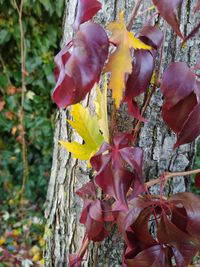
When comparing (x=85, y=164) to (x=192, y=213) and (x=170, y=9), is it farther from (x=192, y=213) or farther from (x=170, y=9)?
(x=170, y=9)

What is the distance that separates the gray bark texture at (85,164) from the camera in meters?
0.95

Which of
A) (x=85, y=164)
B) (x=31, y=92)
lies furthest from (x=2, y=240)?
(x=85, y=164)

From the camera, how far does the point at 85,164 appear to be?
1091mm

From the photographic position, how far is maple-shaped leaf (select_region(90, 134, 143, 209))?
71cm

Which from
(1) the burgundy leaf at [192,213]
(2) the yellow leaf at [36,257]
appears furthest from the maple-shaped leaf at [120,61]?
(2) the yellow leaf at [36,257]

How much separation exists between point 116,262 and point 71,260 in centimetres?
Answer: 17

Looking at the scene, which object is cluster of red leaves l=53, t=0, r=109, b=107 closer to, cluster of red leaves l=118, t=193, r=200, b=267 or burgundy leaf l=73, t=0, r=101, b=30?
burgundy leaf l=73, t=0, r=101, b=30

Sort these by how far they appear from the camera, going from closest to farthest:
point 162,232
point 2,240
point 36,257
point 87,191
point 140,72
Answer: point 140,72, point 162,232, point 87,191, point 36,257, point 2,240

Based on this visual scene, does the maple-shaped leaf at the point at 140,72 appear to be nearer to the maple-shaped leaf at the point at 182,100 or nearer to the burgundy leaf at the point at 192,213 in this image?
the maple-shaped leaf at the point at 182,100

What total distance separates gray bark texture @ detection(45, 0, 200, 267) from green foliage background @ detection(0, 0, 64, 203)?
5.34 feet

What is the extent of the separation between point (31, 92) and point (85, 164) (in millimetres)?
1878

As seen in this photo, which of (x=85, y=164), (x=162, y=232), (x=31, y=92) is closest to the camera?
(x=162, y=232)

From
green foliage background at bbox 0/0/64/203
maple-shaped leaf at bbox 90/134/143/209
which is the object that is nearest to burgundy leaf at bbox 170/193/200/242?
maple-shaped leaf at bbox 90/134/143/209

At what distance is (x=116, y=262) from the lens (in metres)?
1.11
